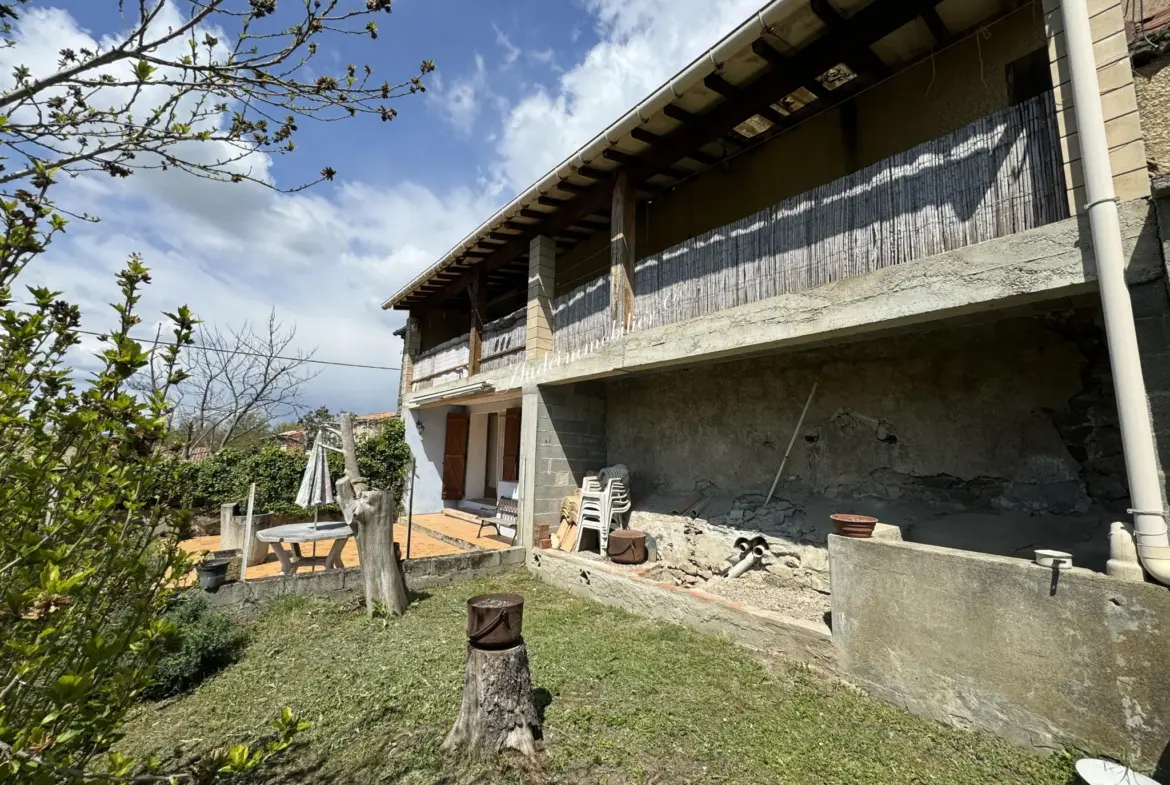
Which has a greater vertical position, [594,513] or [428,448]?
[428,448]

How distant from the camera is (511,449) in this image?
466 inches

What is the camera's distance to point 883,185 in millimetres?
4473

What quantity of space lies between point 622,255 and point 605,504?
368 cm

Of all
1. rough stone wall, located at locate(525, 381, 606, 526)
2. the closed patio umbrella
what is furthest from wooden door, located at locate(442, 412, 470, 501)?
the closed patio umbrella

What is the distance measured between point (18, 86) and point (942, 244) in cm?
553

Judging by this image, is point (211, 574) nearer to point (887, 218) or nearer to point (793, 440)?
point (793, 440)

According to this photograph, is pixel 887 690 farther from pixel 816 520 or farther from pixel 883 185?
pixel 883 185

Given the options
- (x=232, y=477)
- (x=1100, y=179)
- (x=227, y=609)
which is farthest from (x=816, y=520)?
(x=232, y=477)

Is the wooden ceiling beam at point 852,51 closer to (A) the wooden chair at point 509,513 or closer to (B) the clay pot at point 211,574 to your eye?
(A) the wooden chair at point 509,513

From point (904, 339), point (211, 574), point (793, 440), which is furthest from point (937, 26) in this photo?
point (211, 574)

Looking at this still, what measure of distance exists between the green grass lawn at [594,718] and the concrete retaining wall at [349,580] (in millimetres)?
588

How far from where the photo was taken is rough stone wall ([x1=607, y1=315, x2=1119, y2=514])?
4613 millimetres

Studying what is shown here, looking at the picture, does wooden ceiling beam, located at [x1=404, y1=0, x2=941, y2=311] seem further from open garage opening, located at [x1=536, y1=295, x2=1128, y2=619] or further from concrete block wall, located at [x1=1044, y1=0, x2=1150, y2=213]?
open garage opening, located at [x1=536, y1=295, x2=1128, y2=619]

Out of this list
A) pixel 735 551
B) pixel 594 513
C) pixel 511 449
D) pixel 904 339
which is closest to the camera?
pixel 904 339
